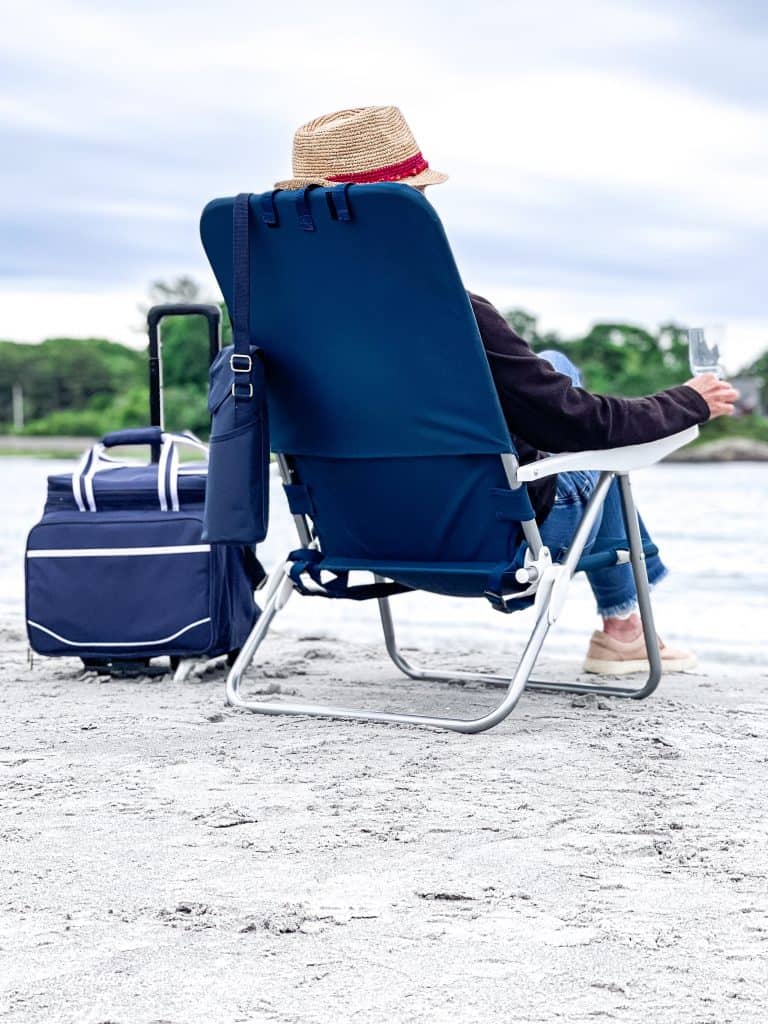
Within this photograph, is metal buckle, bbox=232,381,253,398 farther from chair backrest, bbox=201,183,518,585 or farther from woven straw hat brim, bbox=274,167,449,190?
woven straw hat brim, bbox=274,167,449,190

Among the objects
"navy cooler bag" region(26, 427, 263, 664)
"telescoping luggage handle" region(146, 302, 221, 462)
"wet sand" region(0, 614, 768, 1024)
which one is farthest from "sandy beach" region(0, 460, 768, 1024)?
"telescoping luggage handle" region(146, 302, 221, 462)

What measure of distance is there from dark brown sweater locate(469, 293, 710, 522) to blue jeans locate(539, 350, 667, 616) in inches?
4.6

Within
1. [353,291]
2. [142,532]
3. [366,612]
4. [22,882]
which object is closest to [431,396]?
[353,291]

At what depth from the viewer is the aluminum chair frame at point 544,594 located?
116 inches

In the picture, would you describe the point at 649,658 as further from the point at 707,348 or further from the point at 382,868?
the point at 382,868

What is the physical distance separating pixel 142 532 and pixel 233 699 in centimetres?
67

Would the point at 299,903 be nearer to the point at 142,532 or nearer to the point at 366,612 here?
the point at 142,532

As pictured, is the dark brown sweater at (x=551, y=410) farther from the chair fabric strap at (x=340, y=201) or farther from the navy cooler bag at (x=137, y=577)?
the navy cooler bag at (x=137, y=577)

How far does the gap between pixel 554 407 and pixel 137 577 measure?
128 cm

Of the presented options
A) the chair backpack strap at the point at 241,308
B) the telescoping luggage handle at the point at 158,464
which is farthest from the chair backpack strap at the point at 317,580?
the telescoping luggage handle at the point at 158,464

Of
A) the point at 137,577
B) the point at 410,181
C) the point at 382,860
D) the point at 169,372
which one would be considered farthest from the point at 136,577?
the point at 169,372

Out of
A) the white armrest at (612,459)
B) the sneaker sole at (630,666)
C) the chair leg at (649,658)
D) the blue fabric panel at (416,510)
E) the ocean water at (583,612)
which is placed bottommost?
the ocean water at (583,612)

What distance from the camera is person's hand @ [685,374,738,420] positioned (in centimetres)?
327

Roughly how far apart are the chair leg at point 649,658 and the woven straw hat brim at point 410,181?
2.44 feet
